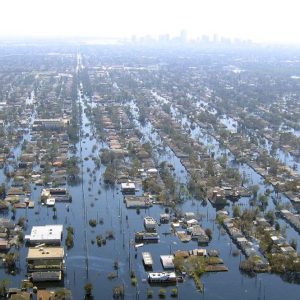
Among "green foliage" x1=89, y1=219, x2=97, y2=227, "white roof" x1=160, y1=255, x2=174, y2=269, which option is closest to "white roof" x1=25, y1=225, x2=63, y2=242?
"green foliage" x1=89, y1=219, x2=97, y2=227

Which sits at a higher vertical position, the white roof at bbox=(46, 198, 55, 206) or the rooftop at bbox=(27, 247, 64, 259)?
the rooftop at bbox=(27, 247, 64, 259)

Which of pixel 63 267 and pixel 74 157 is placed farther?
pixel 74 157

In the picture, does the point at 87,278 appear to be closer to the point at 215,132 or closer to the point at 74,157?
the point at 74,157

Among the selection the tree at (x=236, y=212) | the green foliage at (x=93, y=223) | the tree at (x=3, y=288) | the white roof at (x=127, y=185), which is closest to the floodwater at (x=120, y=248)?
the green foliage at (x=93, y=223)

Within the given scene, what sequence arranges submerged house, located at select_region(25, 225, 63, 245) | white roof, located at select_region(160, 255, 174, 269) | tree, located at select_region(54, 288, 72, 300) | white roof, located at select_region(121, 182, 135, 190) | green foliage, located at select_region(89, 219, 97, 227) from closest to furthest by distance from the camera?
tree, located at select_region(54, 288, 72, 300) < white roof, located at select_region(160, 255, 174, 269) < submerged house, located at select_region(25, 225, 63, 245) < green foliage, located at select_region(89, 219, 97, 227) < white roof, located at select_region(121, 182, 135, 190)

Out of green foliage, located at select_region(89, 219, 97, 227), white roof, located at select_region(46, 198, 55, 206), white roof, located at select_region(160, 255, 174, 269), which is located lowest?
green foliage, located at select_region(89, 219, 97, 227)

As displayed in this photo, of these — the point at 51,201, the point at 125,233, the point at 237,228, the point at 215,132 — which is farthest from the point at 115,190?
the point at 215,132

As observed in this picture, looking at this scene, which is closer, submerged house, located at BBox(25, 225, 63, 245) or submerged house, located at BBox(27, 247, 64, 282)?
submerged house, located at BBox(27, 247, 64, 282)

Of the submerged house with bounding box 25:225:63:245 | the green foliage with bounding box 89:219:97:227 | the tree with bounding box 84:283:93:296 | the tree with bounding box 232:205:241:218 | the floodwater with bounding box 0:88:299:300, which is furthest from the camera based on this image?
the tree with bounding box 232:205:241:218

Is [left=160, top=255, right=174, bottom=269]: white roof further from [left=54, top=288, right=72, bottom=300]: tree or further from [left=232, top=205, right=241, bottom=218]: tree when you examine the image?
[left=232, top=205, right=241, bottom=218]: tree

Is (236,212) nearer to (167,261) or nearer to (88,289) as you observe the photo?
(167,261)
